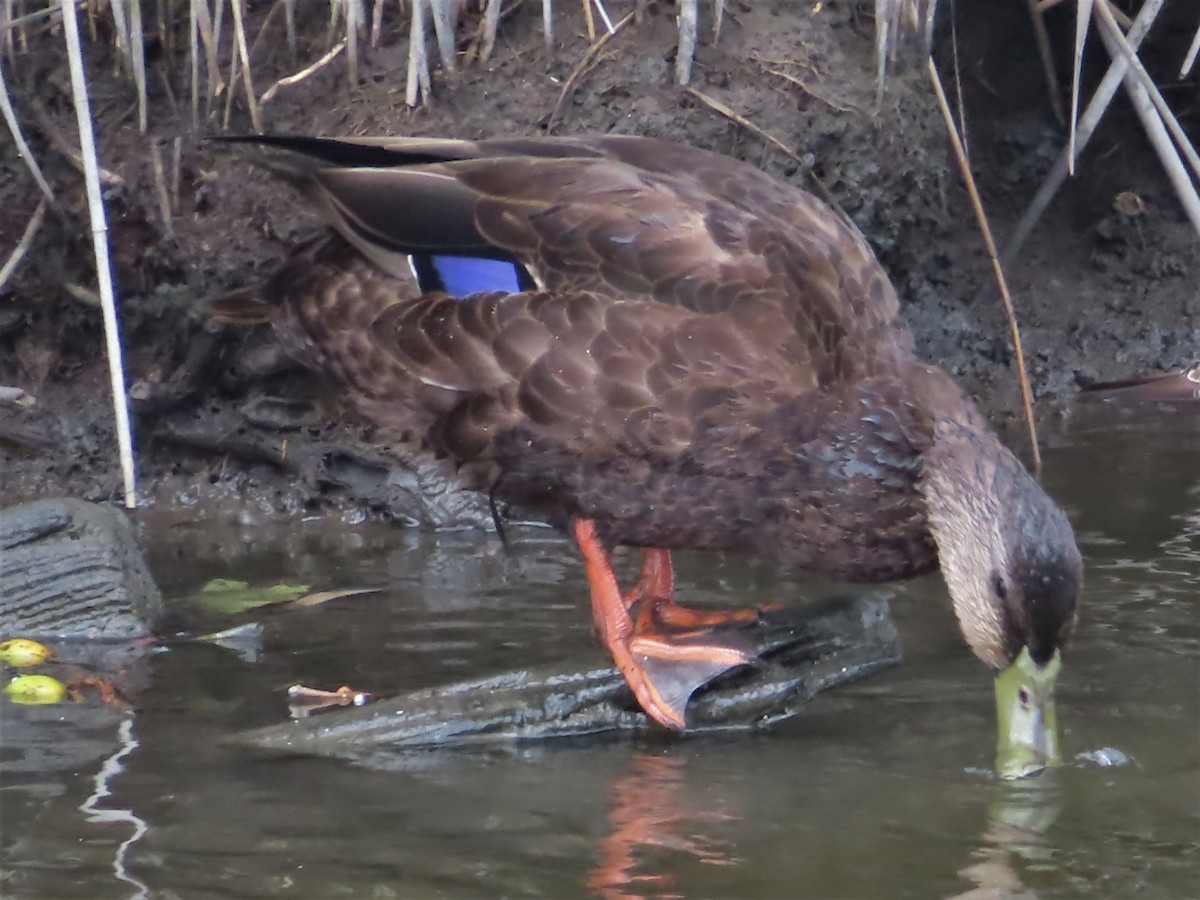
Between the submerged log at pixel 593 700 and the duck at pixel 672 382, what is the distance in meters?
0.07

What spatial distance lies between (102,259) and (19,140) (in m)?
0.75

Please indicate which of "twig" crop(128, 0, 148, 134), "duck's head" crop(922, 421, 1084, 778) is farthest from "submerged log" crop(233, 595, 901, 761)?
"twig" crop(128, 0, 148, 134)

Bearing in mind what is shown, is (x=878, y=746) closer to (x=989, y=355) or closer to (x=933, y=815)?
(x=933, y=815)

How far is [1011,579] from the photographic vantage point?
10.2 ft

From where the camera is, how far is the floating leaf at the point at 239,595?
401cm

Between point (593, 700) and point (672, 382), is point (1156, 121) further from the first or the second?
point (593, 700)

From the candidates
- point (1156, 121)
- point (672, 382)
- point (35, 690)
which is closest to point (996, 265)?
point (1156, 121)

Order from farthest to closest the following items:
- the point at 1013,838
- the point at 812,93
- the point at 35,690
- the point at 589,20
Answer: the point at 812,93
the point at 589,20
the point at 35,690
the point at 1013,838

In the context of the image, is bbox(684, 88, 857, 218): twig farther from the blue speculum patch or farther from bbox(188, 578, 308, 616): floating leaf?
bbox(188, 578, 308, 616): floating leaf

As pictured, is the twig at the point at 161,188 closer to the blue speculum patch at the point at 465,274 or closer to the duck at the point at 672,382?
the duck at the point at 672,382

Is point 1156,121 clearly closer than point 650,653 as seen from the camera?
No

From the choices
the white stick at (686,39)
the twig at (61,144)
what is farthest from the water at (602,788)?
the white stick at (686,39)

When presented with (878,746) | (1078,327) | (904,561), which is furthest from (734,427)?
(1078,327)

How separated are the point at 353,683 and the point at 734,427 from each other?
93 cm
